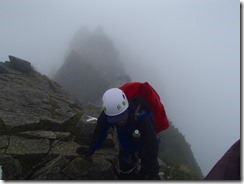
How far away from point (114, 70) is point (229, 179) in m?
47.2

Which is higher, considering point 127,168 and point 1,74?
point 1,74

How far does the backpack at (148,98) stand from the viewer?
22.0 feet

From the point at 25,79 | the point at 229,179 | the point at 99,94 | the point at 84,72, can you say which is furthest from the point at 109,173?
the point at 84,72

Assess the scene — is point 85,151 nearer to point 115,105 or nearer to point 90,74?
point 115,105

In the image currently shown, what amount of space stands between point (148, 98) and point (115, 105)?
2.84 feet

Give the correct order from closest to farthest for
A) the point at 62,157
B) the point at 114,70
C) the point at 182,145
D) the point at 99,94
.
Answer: the point at 62,157
the point at 182,145
the point at 99,94
the point at 114,70

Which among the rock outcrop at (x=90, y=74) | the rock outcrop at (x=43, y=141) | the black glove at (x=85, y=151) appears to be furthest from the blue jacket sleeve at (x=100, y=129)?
the rock outcrop at (x=90, y=74)

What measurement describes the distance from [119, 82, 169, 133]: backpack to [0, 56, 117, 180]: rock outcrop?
2099mm

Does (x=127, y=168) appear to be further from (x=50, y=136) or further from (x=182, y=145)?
(x=182, y=145)

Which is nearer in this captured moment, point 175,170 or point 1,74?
point 175,170

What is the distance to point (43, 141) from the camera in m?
8.24

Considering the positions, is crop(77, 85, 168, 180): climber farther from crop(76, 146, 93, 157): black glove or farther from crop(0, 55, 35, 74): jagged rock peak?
crop(0, 55, 35, 74): jagged rock peak

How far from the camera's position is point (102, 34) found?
223 feet

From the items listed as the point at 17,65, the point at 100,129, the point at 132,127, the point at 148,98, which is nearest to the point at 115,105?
the point at 132,127
